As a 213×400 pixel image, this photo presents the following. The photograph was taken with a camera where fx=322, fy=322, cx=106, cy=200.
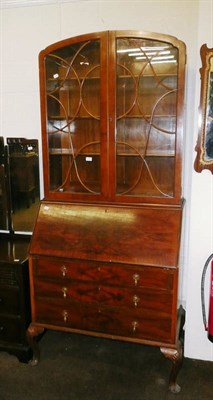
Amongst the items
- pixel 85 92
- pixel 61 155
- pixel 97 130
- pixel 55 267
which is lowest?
pixel 55 267

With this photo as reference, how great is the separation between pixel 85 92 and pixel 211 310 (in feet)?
5.12

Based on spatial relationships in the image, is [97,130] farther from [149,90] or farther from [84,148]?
[149,90]

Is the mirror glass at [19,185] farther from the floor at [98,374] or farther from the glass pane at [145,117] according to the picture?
the floor at [98,374]

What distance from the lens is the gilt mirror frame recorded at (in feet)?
5.99

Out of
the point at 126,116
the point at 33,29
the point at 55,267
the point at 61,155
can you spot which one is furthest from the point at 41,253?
the point at 33,29

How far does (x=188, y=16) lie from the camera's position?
2.08 metres

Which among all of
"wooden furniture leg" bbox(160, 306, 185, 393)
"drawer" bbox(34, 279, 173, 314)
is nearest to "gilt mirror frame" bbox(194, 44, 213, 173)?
"drawer" bbox(34, 279, 173, 314)

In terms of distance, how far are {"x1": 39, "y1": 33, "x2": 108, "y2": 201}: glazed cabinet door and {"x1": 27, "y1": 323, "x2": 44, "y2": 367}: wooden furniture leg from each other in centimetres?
86

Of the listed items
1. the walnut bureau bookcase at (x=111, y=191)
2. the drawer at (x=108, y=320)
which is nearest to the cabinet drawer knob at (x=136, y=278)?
the walnut bureau bookcase at (x=111, y=191)

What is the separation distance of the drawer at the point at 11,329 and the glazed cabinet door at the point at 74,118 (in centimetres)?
86

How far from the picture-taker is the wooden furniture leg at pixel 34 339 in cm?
207

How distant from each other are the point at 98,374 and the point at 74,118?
1.62m

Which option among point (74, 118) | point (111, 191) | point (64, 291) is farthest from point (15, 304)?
point (74, 118)

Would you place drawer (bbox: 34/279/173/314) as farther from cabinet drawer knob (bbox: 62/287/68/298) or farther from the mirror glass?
the mirror glass
